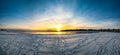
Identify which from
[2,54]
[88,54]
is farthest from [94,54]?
[2,54]

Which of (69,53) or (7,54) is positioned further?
(69,53)

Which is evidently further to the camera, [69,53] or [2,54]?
[69,53]

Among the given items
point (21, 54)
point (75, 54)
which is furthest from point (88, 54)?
point (21, 54)

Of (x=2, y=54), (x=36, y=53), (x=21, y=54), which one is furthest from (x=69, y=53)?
(x=2, y=54)

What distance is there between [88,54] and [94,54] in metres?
0.38

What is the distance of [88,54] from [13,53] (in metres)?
4.98

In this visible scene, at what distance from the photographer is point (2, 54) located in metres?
5.46

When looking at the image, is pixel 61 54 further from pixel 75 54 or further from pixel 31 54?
pixel 31 54

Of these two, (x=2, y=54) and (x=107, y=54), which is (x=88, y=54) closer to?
(x=107, y=54)

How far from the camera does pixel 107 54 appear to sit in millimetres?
5730

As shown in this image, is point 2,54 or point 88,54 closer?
point 2,54

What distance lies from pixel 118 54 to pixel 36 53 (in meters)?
5.49

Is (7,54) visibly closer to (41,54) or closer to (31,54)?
(31,54)

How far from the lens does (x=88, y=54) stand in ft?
19.2
